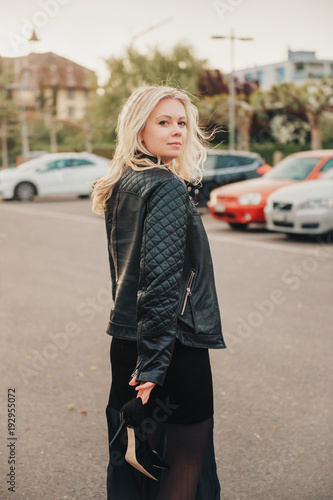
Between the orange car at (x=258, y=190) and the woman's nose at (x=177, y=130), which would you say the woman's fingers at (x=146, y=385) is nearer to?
the woman's nose at (x=177, y=130)

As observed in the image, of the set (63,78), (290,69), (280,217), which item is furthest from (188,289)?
(63,78)

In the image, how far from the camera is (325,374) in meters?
4.75

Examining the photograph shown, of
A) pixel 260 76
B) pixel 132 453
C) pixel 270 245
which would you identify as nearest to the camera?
pixel 132 453

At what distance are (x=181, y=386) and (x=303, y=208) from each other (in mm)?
9544

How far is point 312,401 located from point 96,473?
1637mm

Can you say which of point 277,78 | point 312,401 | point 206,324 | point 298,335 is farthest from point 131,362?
point 277,78

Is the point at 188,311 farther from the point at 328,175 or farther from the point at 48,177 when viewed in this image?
the point at 48,177

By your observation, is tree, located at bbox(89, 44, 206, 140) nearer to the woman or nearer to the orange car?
the orange car

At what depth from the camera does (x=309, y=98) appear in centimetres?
3797

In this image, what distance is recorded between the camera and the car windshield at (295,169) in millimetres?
13391

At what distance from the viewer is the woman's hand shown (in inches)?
84.5

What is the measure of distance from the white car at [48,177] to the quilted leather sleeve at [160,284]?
62.2 ft

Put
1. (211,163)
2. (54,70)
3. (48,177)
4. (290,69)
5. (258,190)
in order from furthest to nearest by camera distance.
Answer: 1. (54,70)
2. (290,69)
3. (48,177)
4. (211,163)
5. (258,190)

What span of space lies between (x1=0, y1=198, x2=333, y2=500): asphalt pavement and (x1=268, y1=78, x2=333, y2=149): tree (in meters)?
29.1
